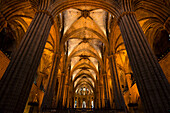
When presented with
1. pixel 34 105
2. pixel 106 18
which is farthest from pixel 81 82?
pixel 106 18

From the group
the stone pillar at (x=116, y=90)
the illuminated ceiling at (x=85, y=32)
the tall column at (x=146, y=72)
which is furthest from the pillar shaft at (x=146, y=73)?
the illuminated ceiling at (x=85, y=32)

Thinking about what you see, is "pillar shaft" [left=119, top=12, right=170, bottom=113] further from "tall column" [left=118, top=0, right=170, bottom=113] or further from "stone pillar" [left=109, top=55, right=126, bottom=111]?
"stone pillar" [left=109, top=55, right=126, bottom=111]

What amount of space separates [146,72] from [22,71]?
259 inches

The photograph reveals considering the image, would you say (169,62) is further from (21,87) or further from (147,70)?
(21,87)

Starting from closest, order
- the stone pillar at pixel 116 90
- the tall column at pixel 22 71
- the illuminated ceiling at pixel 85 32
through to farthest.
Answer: the tall column at pixel 22 71 → the stone pillar at pixel 116 90 → the illuminated ceiling at pixel 85 32

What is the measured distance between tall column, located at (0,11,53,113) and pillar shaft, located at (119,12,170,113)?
233 inches

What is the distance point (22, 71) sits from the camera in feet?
18.1

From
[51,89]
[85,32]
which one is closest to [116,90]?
[51,89]

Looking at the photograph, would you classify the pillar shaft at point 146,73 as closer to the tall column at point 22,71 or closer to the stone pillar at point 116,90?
the stone pillar at point 116,90

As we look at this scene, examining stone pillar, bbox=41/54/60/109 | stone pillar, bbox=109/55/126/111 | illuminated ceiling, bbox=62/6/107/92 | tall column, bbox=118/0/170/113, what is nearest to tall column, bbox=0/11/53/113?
stone pillar, bbox=41/54/60/109

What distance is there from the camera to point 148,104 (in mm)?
5125

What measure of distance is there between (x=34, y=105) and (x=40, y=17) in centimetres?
1217

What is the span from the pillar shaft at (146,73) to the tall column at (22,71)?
5.92m

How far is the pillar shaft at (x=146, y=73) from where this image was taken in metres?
4.98
